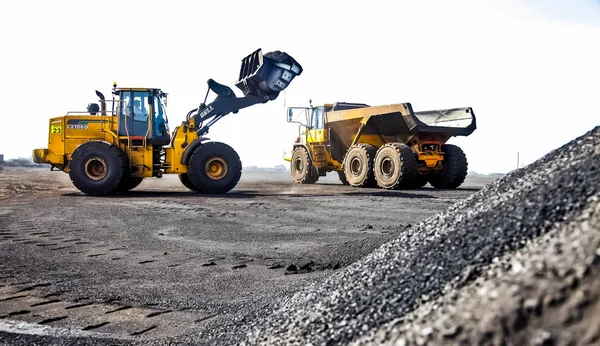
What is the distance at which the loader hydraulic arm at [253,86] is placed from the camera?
13.1 m

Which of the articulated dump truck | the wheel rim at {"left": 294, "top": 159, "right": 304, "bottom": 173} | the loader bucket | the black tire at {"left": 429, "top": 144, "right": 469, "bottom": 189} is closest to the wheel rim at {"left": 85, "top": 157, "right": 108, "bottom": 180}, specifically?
the loader bucket

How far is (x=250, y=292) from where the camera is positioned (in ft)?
13.1

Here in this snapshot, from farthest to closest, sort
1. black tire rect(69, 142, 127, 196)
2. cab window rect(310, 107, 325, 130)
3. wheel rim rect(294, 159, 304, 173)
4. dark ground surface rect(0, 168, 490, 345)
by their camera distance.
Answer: wheel rim rect(294, 159, 304, 173) < cab window rect(310, 107, 325, 130) < black tire rect(69, 142, 127, 196) < dark ground surface rect(0, 168, 490, 345)

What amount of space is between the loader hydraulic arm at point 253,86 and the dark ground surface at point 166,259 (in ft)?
12.3

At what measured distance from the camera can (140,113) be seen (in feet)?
39.7

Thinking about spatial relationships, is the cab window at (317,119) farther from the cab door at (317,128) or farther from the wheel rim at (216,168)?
the wheel rim at (216,168)

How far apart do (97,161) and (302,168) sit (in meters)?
6.84

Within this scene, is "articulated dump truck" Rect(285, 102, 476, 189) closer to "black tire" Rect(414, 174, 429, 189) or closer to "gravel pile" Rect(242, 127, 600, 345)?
"black tire" Rect(414, 174, 429, 189)

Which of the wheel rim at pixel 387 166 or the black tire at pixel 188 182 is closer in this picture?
the black tire at pixel 188 182

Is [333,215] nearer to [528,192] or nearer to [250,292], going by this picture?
[250,292]

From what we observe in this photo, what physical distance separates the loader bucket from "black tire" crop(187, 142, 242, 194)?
1972 millimetres

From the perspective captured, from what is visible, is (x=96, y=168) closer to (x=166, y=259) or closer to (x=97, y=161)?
(x=97, y=161)

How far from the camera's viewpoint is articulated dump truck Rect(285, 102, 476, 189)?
12.7 metres

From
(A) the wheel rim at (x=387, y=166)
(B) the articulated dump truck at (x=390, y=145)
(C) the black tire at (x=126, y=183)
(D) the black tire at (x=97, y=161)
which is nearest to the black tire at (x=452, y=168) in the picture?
Result: (B) the articulated dump truck at (x=390, y=145)
